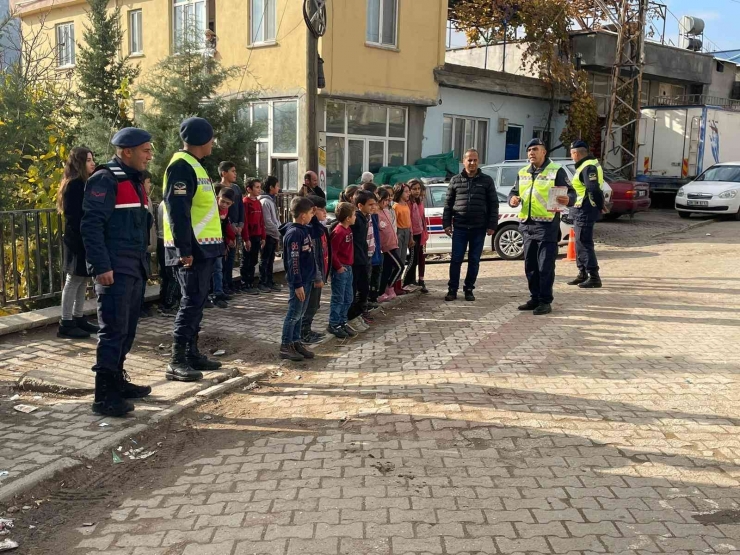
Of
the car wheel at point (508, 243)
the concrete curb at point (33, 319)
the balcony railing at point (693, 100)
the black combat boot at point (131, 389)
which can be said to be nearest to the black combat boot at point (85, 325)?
the concrete curb at point (33, 319)

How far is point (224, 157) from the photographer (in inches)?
484

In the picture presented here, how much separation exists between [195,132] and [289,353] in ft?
7.33

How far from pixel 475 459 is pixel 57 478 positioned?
2484mm

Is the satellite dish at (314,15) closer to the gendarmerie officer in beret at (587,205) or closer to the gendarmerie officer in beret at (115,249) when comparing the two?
the gendarmerie officer in beret at (587,205)

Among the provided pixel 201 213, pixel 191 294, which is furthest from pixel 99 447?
pixel 201 213

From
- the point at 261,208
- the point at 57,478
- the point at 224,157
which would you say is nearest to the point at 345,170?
the point at 224,157

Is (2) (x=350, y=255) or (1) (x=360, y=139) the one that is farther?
(1) (x=360, y=139)

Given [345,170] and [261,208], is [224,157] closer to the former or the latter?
[261,208]

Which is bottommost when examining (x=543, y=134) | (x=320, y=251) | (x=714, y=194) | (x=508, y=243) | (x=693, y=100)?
(x=508, y=243)

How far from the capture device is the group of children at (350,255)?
6.78m

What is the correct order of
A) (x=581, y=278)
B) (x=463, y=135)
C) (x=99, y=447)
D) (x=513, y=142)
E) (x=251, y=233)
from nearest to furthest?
(x=99, y=447)
(x=251, y=233)
(x=581, y=278)
(x=463, y=135)
(x=513, y=142)

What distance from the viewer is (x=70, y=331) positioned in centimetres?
720

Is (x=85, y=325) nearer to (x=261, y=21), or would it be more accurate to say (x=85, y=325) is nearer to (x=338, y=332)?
(x=338, y=332)

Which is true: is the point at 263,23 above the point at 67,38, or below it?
below
